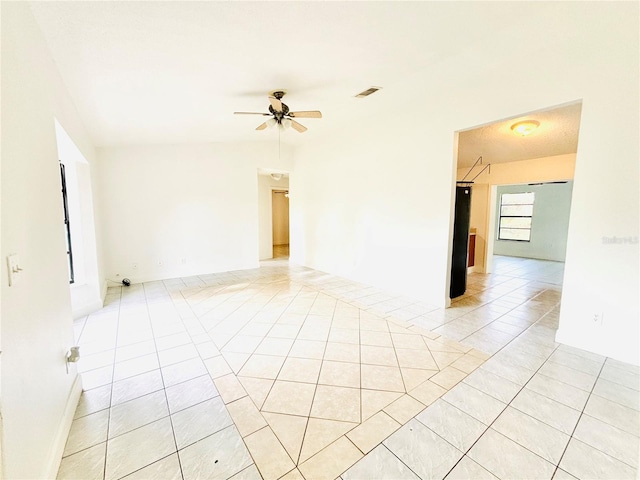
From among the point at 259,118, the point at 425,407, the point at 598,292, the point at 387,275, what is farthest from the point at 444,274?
the point at 259,118

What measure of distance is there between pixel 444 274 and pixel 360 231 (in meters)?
1.73

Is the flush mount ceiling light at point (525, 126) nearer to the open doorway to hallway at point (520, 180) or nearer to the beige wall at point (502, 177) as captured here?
the open doorway to hallway at point (520, 180)

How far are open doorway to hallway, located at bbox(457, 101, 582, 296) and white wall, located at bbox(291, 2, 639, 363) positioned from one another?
0.29m

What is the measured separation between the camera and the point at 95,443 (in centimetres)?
150

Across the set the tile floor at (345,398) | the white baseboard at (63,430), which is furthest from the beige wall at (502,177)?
the white baseboard at (63,430)

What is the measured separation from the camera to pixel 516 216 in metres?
8.61

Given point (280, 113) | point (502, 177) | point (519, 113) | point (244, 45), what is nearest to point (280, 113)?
point (280, 113)

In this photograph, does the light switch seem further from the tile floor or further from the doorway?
the doorway

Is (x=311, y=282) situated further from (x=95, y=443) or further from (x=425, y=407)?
(x=95, y=443)

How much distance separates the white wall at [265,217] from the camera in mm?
7621

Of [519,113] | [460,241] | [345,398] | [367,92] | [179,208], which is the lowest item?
[345,398]

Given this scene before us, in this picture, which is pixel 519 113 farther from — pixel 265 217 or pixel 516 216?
pixel 516 216

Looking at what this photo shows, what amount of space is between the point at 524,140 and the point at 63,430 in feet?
20.5

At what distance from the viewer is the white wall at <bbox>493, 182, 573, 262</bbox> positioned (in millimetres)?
7645
